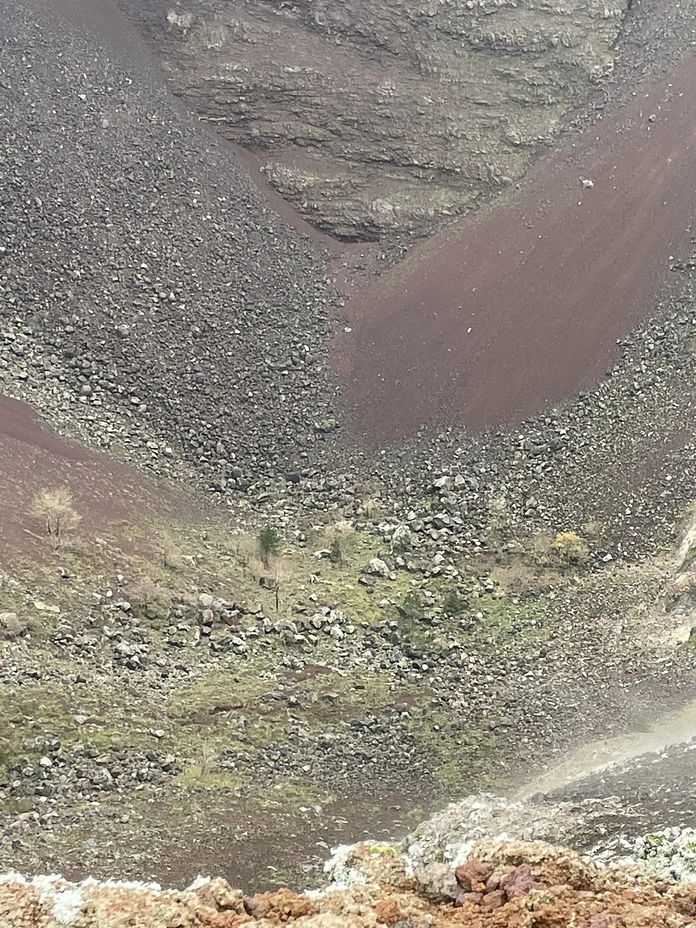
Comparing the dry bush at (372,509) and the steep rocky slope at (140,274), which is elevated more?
the steep rocky slope at (140,274)

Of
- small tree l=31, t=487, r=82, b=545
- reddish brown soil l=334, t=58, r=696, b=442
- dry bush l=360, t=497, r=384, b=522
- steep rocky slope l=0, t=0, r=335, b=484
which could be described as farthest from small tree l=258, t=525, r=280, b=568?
reddish brown soil l=334, t=58, r=696, b=442

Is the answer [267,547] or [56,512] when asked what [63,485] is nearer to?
[56,512]

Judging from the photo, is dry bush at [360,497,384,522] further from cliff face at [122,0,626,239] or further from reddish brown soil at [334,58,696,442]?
cliff face at [122,0,626,239]

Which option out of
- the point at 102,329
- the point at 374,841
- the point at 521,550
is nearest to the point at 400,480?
the point at 521,550

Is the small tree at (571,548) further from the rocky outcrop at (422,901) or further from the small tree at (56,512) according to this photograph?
the small tree at (56,512)

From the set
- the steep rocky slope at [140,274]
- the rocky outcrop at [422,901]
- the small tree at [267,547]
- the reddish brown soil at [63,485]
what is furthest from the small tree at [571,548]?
the rocky outcrop at [422,901]

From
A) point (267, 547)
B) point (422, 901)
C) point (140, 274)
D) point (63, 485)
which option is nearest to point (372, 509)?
point (267, 547)
